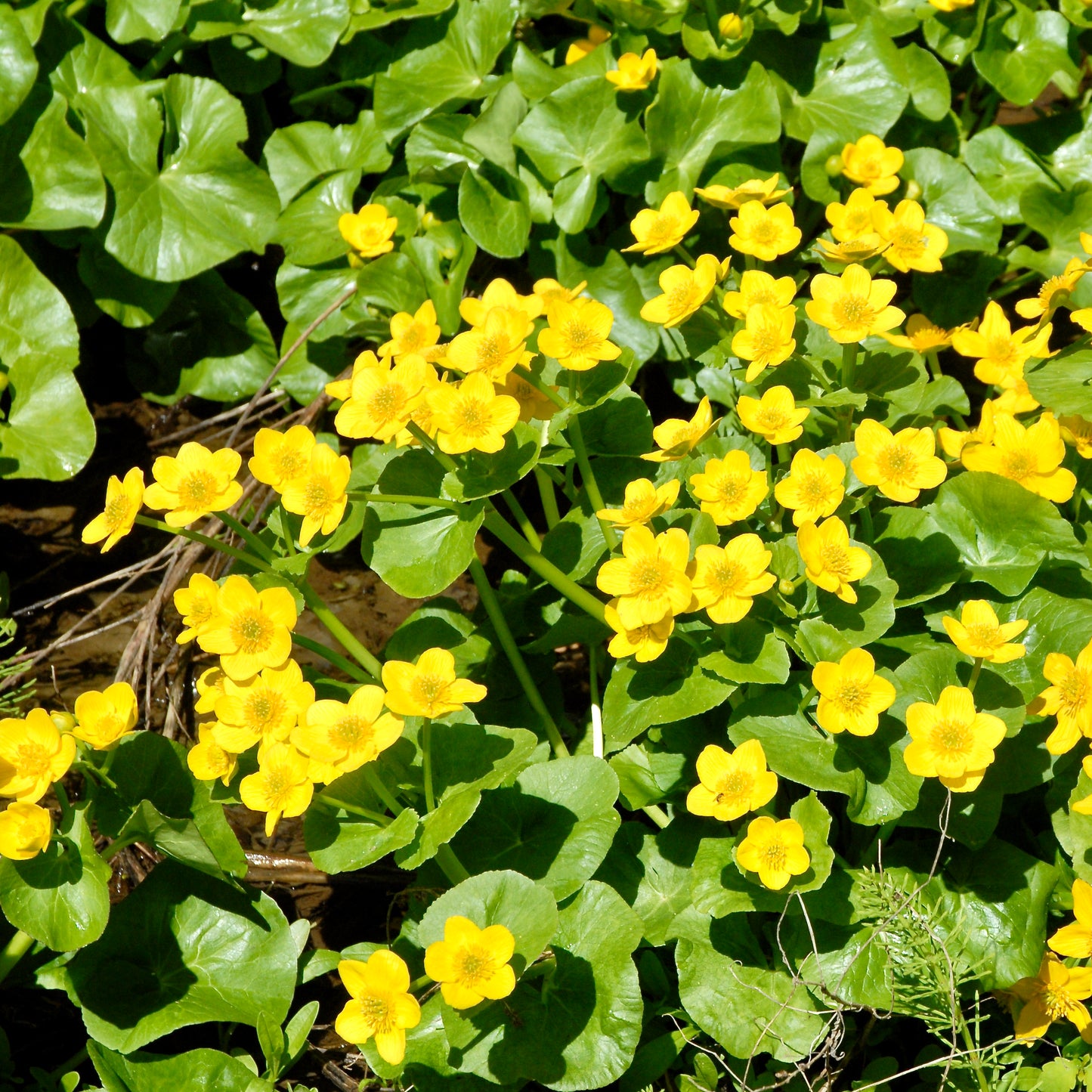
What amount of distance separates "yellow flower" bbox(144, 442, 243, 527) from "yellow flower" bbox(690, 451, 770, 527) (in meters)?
0.79

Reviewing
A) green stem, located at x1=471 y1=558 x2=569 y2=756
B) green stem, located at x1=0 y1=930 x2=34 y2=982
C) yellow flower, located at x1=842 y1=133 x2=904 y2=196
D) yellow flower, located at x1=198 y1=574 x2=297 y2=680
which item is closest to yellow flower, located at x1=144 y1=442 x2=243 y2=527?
yellow flower, located at x1=198 y1=574 x2=297 y2=680

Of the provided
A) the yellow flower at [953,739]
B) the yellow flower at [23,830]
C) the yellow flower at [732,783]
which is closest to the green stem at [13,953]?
the yellow flower at [23,830]

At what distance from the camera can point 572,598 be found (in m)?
2.04

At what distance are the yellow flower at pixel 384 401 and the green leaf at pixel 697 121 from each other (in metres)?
1.15

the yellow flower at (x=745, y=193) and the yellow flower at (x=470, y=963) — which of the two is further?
the yellow flower at (x=745, y=193)

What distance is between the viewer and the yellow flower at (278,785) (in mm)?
1663

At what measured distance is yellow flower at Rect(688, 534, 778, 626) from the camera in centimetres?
174

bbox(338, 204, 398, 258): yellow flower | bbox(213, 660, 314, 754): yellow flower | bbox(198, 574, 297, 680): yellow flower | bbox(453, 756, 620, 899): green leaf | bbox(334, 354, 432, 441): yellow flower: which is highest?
bbox(334, 354, 432, 441): yellow flower

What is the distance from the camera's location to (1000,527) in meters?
1.99

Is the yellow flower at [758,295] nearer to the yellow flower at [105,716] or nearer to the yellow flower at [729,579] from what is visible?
the yellow flower at [729,579]

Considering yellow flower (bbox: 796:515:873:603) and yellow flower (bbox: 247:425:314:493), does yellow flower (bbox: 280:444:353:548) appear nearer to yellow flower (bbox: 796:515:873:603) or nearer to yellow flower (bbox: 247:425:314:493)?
yellow flower (bbox: 247:425:314:493)

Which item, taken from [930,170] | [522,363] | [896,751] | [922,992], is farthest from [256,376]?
[922,992]

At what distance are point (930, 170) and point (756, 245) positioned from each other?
934 mm

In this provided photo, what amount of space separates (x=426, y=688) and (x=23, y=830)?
0.68 m
